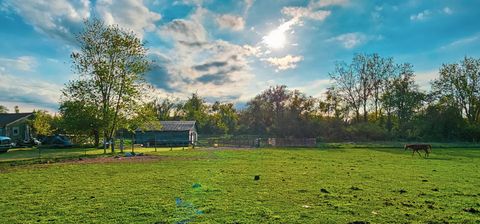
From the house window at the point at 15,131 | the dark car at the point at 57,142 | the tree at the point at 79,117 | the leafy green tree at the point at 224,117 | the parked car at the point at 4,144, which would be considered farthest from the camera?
the leafy green tree at the point at 224,117

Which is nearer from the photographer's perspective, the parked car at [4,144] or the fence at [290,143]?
the parked car at [4,144]

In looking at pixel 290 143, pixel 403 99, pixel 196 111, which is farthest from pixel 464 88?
pixel 196 111

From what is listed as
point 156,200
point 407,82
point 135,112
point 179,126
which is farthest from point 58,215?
point 407,82

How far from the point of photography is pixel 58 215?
7.26 meters

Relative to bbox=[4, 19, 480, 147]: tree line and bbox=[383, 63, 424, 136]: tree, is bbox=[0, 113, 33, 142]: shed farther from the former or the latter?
bbox=[383, 63, 424, 136]: tree

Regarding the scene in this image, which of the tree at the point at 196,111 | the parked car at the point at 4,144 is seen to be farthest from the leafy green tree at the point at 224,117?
the parked car at the point at 4,144

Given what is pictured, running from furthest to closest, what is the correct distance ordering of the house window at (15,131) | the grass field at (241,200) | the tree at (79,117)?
the house window at (15,131)
the tree at (79,117)
the grass field at (241,200)

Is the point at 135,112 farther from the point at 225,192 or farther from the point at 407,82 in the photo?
the point at 407,82

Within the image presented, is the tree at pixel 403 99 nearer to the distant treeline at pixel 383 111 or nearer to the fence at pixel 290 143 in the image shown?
the distant treeline at pixel 383 111

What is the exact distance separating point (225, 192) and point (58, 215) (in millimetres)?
4635

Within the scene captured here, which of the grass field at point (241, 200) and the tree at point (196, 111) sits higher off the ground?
the tree at point (196, 111)

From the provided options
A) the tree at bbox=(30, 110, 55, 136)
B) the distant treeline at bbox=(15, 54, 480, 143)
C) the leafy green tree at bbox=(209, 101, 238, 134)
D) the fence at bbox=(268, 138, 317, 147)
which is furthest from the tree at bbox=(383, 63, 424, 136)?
the tree at bbox=(30, 110, 55, 136)

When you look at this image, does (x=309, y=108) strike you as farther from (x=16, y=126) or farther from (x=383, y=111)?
(x=16, y=126)

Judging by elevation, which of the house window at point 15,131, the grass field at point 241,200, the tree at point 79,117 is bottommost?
the grass field at point 241,200
